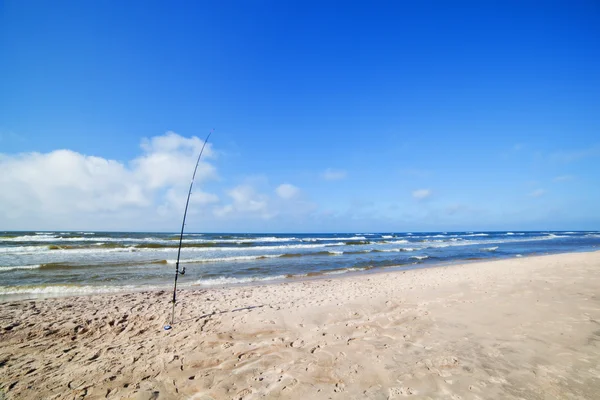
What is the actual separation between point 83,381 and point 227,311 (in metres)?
3.58

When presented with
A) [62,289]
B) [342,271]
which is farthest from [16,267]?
[342,271]

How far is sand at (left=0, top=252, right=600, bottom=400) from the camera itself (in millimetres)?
3736

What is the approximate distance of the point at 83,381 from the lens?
13.3 feet

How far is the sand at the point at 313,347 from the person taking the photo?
3736mm

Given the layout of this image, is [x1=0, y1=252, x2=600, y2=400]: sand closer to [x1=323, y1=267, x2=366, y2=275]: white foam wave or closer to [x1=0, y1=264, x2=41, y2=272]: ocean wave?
[x1=323, y1=267, x2=366, y2=275]: white foam wave

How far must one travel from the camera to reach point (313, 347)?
5020 mm

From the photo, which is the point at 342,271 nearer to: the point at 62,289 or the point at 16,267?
the point at 62,289

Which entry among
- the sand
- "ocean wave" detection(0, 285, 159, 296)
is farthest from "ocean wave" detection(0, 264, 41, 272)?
the sand

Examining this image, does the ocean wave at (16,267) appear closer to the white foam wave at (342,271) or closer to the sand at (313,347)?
the sand at (313,347)

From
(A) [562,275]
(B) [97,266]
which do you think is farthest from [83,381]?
(A) [562,275]

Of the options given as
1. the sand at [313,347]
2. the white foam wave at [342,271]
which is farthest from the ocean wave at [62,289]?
→ the white foam wave at [342,271]

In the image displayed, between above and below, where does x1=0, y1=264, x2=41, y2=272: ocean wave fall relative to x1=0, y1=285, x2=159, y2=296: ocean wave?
above

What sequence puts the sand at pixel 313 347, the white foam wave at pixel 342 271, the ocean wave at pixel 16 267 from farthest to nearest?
the white foam wave at pixel 342 271 → the ocean wave at pixel 16 267 → the sand at pixel 313 347

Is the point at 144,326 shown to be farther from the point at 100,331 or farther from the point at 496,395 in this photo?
the point at 496,395
